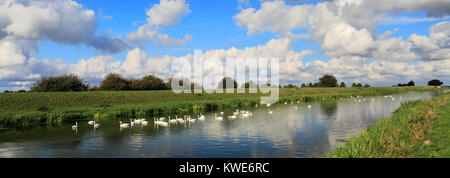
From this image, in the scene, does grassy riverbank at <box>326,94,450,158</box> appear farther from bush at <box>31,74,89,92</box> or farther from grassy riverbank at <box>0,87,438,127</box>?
bush at <box>31,74,89,92</box>

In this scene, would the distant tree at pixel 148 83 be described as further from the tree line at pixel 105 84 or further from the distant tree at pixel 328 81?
the distant tree at pixel 328 81

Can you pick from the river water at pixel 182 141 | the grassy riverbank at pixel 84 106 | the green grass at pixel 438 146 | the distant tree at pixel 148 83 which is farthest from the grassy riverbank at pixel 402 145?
the distant tree at pixel 148 83

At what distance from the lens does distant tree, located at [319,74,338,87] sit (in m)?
144

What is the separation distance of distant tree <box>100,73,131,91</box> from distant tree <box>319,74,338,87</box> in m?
102

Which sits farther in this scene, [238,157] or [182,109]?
[182,109]

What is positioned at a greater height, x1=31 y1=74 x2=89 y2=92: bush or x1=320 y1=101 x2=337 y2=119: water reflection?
x1=31 y1=74 x2=89 y2=92: bush

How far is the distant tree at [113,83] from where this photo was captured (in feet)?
234

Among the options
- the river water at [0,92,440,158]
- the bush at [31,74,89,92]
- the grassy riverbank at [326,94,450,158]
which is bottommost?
the river water at [0,92,440,158]

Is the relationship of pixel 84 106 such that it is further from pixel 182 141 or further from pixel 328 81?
pixel 328 81

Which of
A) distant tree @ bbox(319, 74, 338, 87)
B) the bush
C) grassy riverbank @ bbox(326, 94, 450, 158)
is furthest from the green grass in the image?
distant tree @ bbox(319, 74, 338, 87)
